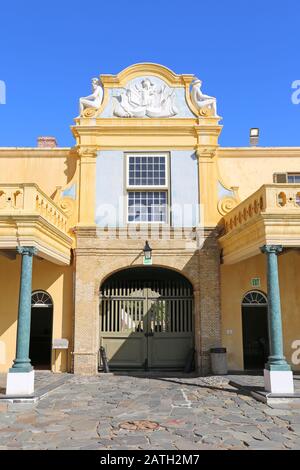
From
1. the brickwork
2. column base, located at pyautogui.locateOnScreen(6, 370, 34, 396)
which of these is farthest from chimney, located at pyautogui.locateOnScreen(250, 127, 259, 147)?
column base, located at pyautogui.locateOnScreen(6, 370, 34, 396)

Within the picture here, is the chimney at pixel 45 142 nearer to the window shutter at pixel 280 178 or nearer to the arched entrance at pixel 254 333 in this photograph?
the window shutter at pixel 280 178

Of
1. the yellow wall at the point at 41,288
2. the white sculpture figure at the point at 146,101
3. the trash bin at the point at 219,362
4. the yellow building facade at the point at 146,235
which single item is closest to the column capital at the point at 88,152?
the yellow building facade at the point at 146,235

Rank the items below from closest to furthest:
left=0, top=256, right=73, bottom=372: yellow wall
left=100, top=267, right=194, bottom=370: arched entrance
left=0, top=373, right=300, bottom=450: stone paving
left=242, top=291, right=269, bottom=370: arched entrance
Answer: left=0, top=373, right=300, bottom=450: stone paving → left=0, top=256, right=73, bottom=372: yellow wall → left=100, top=267, right=194, bottom=370: arched entrance → left=242, top=291, right=269, bottom=370: arched entrance

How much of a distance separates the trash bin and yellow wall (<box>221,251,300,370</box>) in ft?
2.27

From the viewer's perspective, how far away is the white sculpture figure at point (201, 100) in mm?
14361

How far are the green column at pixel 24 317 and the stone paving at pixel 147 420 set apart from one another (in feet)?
2.94

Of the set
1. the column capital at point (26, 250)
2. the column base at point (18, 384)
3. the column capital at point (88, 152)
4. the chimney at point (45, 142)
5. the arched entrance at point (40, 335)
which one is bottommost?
the column base at point (18, 384)

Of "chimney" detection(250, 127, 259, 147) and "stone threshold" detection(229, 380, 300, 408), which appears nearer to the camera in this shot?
"stone threshold" detection(229, 380, 300, 408)

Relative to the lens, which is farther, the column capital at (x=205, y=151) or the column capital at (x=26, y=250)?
the column capital at (x=205, y=151)

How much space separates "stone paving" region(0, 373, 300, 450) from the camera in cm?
634

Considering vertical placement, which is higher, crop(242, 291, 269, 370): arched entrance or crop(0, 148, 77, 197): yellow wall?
crop(0, 148, 77, 197): yellow wall

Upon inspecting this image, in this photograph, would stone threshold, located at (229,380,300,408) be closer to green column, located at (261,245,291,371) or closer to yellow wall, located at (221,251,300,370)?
green column, located at (261,245,291,371)

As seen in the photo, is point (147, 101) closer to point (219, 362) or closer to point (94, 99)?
point (94, 99)

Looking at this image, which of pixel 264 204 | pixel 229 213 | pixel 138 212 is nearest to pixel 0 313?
pixel 138 212
